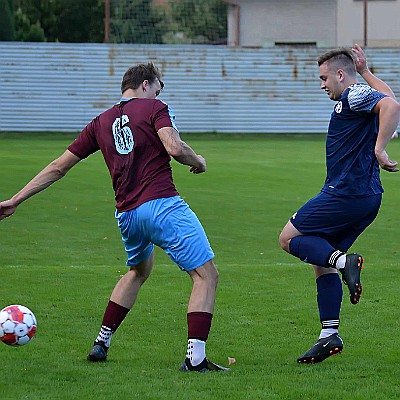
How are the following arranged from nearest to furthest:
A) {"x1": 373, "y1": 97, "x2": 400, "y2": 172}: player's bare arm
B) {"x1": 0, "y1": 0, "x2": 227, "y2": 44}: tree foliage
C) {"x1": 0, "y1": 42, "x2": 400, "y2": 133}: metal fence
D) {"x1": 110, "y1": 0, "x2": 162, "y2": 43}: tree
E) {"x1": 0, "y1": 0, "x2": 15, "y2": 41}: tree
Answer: {"x1": 373, "y1": 97, "x2": 400, "y2": 172}: player's bare arm, {"x1": 0, "y1": 42, "x2": 400, "y2": 133}: metal fence, {"x1": 0, "y1": 0, "x2": 15, "y2": 41}: tree, {"x1": 110, "y1": 0, "x2": 162, "y2": 43}: tree, {"x1": 0, "y1": 0, "x2": 227, "y2": 44}: tree foliage

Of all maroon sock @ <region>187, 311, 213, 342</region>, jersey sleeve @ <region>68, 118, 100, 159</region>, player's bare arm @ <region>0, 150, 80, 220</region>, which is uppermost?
jersey sleeve @ <region>68, 118, 100, 159</region>

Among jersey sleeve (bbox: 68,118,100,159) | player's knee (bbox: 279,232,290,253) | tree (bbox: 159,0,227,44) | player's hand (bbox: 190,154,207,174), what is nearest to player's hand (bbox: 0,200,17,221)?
jersey sleeve (bbox: 68,118,100,159)

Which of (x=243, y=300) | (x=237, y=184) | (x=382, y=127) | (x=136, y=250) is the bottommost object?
(x=237, y=184)

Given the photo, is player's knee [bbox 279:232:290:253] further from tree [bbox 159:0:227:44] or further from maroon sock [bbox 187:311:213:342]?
tree [bbox 159:0:227:44]

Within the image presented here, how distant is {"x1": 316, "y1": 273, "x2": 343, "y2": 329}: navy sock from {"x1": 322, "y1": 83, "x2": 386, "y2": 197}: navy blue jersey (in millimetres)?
612

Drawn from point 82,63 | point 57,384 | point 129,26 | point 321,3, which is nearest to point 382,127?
point 57,384

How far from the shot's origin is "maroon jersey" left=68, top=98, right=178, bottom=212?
613 centimetres

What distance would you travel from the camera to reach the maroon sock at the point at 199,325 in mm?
6066

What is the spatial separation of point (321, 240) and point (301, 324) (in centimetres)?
131

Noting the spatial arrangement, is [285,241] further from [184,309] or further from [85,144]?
[184,309]

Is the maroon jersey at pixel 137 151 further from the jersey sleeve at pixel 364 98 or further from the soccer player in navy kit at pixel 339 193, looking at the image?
the jersey sleeve at pixel 364 98

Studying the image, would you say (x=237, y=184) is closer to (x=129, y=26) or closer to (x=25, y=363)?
(x=25, y=363)

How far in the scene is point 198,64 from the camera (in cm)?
3594

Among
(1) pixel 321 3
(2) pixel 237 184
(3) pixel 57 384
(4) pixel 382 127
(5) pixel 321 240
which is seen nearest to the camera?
(3) pixel 57 384
